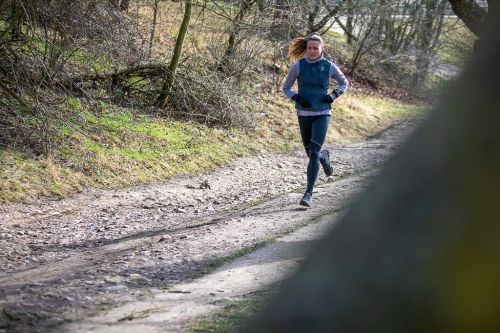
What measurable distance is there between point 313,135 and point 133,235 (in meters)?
2.56

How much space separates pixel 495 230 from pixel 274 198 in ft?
30.1

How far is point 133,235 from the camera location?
7.62 m

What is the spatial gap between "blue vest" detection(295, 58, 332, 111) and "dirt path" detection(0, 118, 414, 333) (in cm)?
108

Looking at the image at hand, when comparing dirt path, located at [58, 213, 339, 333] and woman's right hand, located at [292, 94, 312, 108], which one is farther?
woman's right hand, located at [292, 94, 312, 108]

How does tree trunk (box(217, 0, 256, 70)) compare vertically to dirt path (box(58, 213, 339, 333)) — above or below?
above

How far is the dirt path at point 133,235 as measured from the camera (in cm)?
473

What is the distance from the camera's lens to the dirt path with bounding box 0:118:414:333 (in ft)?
15.5

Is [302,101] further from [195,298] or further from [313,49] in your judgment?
[195,298]

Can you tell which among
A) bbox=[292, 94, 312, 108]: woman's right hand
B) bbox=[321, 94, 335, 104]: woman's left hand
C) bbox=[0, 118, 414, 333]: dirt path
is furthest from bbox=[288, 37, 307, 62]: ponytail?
bbox=[0, 118, 414, 333]: dirt path

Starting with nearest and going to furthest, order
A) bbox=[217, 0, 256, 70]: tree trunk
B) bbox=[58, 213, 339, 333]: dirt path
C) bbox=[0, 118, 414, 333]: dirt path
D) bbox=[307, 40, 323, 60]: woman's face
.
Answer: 1. bbox=[58, 213, 339, 333]: dirt path
2. bbox=[0, 118, 414, 333]: dirt path
3. bbox=[307, 40, 323, 60]: woman's face
4. bbox=[217, 0, 256, 70]: tree trunk

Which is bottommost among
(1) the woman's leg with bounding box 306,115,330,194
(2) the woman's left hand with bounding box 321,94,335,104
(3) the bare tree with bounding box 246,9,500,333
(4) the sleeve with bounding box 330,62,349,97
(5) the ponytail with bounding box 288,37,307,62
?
(1) the woman's leg with bounding box 306,115,330,194

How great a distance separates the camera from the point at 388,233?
97 centimetres

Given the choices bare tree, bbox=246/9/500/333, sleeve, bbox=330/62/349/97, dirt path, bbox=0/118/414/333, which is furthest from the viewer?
sleeve, bbox=330/62/349/97

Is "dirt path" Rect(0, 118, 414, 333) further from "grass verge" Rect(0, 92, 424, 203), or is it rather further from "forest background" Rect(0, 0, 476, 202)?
"forest background" Rect(0, 0, 476, 202)
